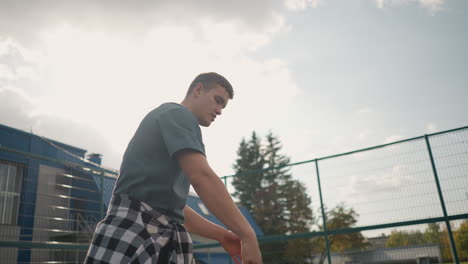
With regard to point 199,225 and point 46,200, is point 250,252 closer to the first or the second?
point 199,225

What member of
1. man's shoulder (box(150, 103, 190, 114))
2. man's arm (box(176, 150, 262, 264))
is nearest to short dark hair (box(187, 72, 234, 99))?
man's shoulder (box(150, 103, 190, 114))

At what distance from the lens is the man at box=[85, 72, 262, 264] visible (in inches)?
51.8

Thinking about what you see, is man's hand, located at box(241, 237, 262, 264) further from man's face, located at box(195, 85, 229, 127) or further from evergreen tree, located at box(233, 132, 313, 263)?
evergreen tree, located at box(233, 132, 313, 263)

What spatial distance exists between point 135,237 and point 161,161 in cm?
33

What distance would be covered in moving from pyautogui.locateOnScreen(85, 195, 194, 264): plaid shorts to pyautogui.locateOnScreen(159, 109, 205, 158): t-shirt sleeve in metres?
0.28

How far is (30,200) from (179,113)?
251 inches

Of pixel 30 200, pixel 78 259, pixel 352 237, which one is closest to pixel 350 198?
pixel 352 237

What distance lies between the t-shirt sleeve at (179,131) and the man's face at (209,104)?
0.98 feet

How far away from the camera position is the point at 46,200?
6.59 metres

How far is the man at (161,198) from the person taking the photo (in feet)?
4.32

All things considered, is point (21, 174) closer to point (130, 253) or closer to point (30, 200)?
point (30, 200)

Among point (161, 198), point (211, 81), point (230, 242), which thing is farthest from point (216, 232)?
point (211, 81)

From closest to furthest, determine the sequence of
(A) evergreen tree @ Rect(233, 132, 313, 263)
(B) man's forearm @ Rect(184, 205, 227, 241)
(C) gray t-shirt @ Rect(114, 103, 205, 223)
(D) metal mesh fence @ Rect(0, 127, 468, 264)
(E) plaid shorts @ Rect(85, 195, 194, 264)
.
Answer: (E) plaid shorts @ Rect(85, 195, 194, 264) → (C) gray t-shirt @ Rect(114, 103, 205, 223) → (B) man's forearm @ Rect(184, 205, 227, 241) → (D) metal mesh fence @ Rect(0, 127, 468, 264) → (A) evergreen tree @ Rect(233, 132, 313, 263)

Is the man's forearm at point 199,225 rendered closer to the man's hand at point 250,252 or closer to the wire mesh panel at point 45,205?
the man's hand at point 250,252
